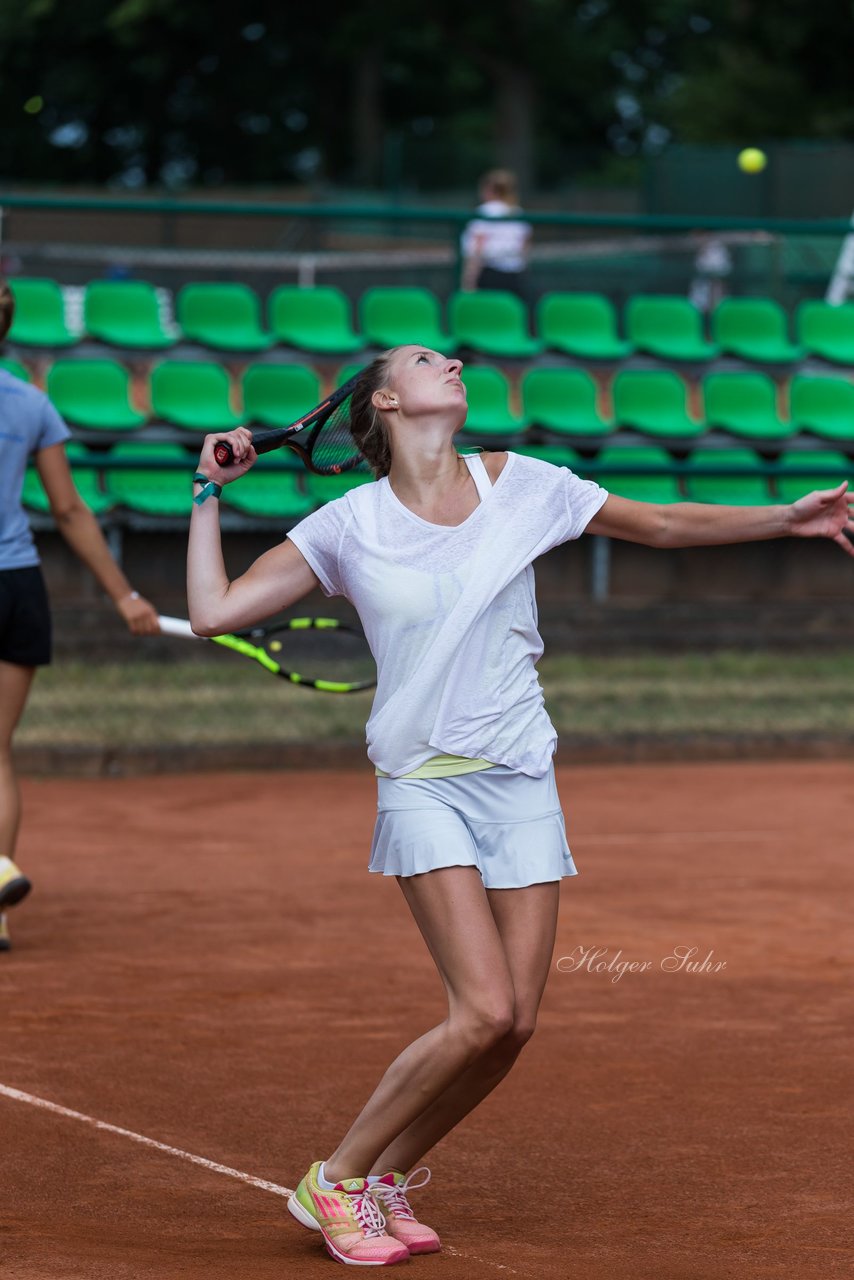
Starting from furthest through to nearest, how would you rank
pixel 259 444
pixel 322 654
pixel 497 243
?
pixel 497 243 < pixel 322 654 < pixel 259 444

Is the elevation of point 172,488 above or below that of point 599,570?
above

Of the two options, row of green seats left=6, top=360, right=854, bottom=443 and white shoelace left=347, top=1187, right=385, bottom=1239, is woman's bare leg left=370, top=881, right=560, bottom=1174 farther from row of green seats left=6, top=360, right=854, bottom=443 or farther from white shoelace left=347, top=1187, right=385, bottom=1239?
row of green seats left=6, top=360, right=854, bottom=443

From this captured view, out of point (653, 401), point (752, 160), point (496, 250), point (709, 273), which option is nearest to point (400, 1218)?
point (653, 401)

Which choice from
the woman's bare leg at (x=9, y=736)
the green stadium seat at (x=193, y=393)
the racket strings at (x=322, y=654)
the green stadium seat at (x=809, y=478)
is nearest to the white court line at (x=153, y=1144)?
the woman's bare leg at (x=9, y=736)

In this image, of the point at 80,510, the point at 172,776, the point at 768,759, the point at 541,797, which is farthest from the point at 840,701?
the point at 541,797

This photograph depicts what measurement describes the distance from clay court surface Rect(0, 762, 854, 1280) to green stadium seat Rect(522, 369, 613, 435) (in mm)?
5808

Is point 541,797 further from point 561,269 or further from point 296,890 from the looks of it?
point 561,269

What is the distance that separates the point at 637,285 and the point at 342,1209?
15478mm

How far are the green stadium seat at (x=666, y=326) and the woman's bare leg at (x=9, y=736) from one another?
Result: 10.3 metres

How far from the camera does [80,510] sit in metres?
6.87

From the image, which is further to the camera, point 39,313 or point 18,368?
point 39,313

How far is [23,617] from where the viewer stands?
21.3 feet

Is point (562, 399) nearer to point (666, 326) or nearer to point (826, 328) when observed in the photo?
point (666, 326)

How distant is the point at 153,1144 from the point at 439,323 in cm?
1152
